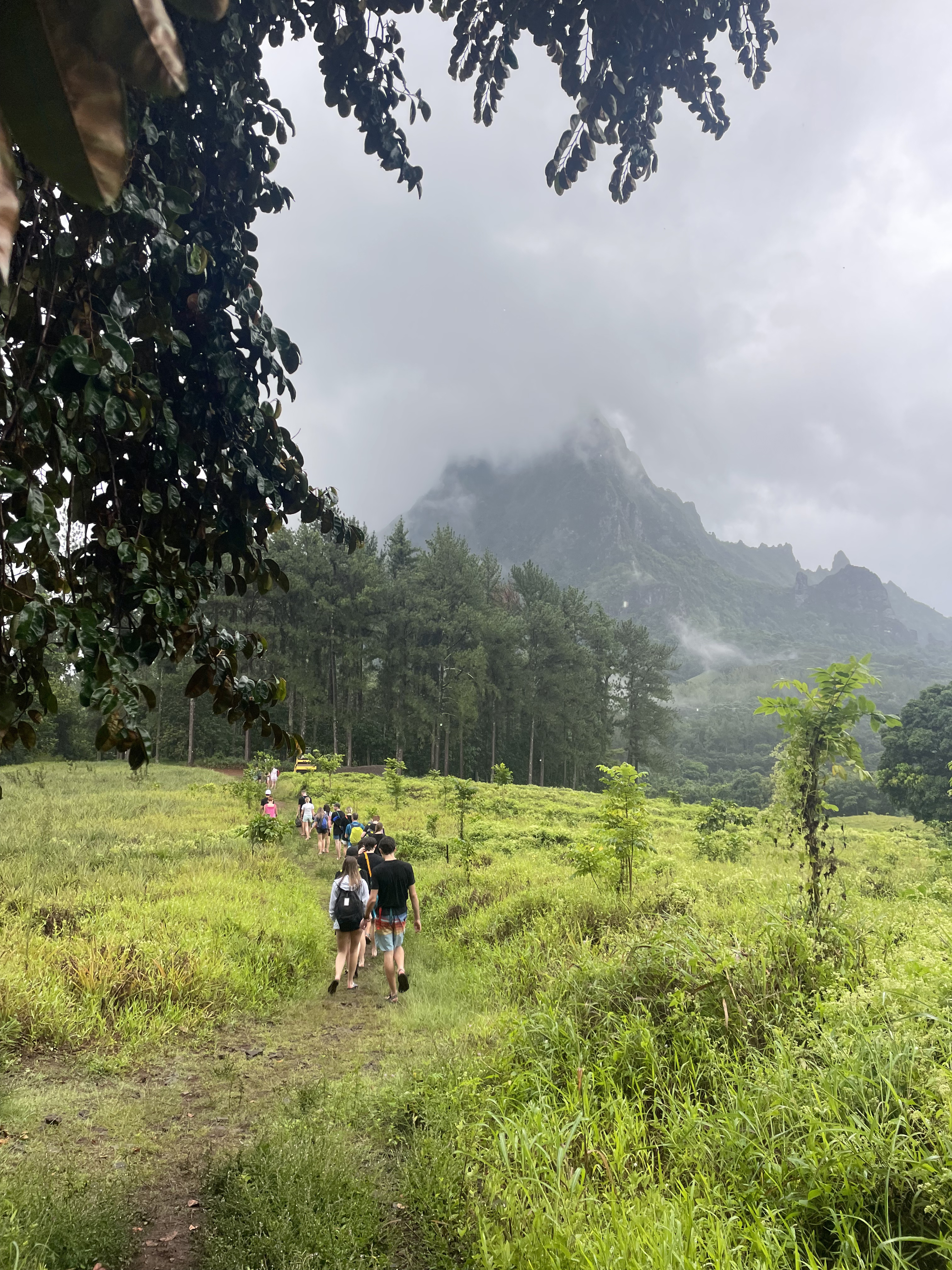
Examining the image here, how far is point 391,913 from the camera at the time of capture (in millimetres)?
6812

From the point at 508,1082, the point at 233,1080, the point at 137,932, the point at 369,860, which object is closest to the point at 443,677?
the point at 369,860

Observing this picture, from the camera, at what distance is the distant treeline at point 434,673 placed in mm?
41562

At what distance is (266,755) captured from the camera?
25.2 metres

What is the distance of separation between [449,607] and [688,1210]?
44189mm

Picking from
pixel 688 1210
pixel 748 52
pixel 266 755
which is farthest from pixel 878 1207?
pixel 266 755

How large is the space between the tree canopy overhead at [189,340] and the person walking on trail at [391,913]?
4.87 meters

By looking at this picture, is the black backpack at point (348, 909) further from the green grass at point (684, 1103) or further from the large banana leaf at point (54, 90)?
the large banana leaf at point (54, 90)

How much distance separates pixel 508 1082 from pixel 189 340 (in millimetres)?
4350

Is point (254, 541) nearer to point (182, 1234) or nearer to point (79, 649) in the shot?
point (79, 649)

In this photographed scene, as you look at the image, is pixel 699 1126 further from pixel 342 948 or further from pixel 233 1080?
pixel 342 948

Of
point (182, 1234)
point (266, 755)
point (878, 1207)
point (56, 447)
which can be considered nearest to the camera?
→ point (56, 447)

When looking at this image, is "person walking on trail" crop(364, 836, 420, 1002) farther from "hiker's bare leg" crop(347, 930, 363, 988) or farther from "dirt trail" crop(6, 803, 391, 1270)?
"dirt trail" crop(6, 803, 391, 1270)

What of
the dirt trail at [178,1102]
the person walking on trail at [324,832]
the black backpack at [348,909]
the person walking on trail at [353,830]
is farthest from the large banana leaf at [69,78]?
the person walking on trail at [324,832]

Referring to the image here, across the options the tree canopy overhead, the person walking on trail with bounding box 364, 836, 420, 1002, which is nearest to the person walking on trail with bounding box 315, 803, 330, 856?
the person walking on trail with bounding box 364, 836, 420, 1002
